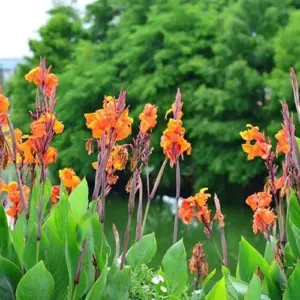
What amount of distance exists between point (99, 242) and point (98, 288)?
19 centimetres

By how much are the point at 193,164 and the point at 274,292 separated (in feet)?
56.8

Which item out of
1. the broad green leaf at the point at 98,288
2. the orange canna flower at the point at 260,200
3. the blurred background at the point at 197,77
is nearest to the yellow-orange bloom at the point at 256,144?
the orange canna flower at the point at 260,200

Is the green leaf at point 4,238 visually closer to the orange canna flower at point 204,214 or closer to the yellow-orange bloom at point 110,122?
the yellow-orange bloom at point 110,122

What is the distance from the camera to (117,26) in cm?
2188

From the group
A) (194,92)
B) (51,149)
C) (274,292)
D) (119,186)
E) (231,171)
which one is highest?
(51,149)

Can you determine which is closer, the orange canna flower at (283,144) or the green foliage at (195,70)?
the orange canna flower at (283,144)

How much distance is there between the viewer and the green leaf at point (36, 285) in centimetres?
171

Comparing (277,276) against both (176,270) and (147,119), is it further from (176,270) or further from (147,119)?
(147,119)

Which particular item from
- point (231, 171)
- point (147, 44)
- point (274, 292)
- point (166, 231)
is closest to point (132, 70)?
point (147, 44)

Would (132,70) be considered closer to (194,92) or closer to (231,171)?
(194,92)

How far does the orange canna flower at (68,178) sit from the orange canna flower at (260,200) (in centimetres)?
51

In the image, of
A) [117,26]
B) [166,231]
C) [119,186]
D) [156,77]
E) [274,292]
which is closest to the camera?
[274,292]

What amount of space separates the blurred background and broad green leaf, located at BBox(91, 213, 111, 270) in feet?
40.1

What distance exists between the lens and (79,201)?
1.99m
